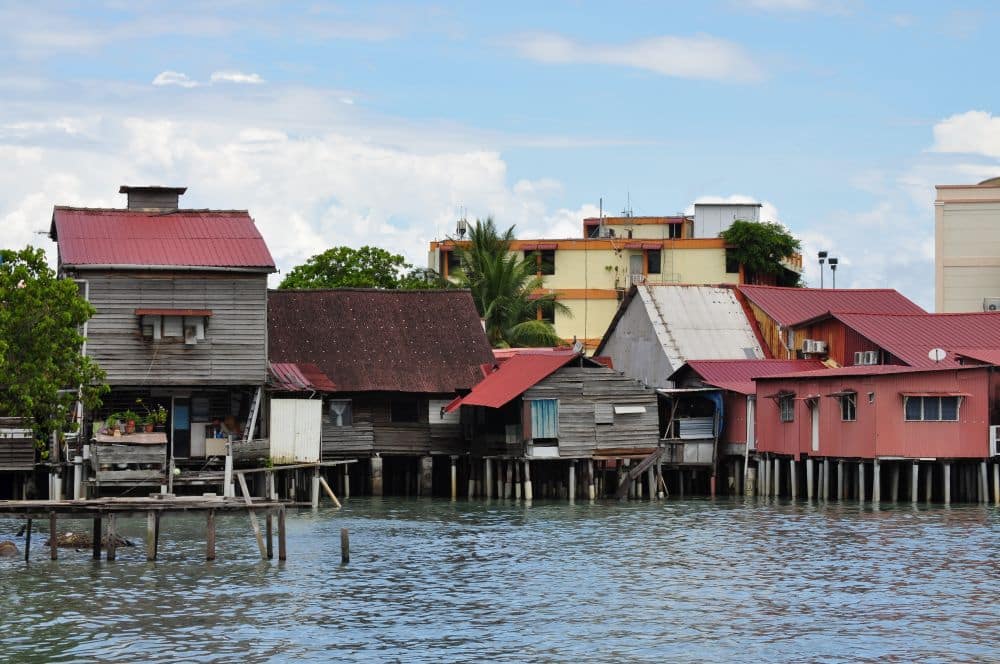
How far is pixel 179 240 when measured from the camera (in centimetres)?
5281

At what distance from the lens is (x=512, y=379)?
56.1 metres

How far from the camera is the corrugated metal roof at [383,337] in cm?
5903

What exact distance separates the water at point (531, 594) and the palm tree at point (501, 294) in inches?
1308

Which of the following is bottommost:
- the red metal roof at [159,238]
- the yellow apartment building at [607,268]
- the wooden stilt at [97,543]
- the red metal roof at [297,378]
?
the wooden stilt at [97,543]

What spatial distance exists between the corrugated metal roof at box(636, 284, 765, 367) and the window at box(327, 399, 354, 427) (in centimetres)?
1284

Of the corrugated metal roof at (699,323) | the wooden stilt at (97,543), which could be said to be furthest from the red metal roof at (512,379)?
the wooden stilt at (97,543)

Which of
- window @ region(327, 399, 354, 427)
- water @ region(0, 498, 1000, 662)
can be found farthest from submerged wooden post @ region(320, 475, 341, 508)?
water @ region(0, 498, 1000, 662)

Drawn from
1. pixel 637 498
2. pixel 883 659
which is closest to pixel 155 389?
pixel 637 498

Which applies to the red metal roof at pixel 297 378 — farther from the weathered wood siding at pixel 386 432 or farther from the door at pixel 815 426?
the door at pixel 815 426

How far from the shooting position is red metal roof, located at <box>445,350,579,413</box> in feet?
178

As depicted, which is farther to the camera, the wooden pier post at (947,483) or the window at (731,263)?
the window at (731,263)

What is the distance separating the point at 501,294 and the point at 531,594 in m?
48.1

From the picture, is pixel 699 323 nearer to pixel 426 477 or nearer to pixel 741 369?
pixel 741 369

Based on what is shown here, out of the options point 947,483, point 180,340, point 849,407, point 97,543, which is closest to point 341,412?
point 180,340
